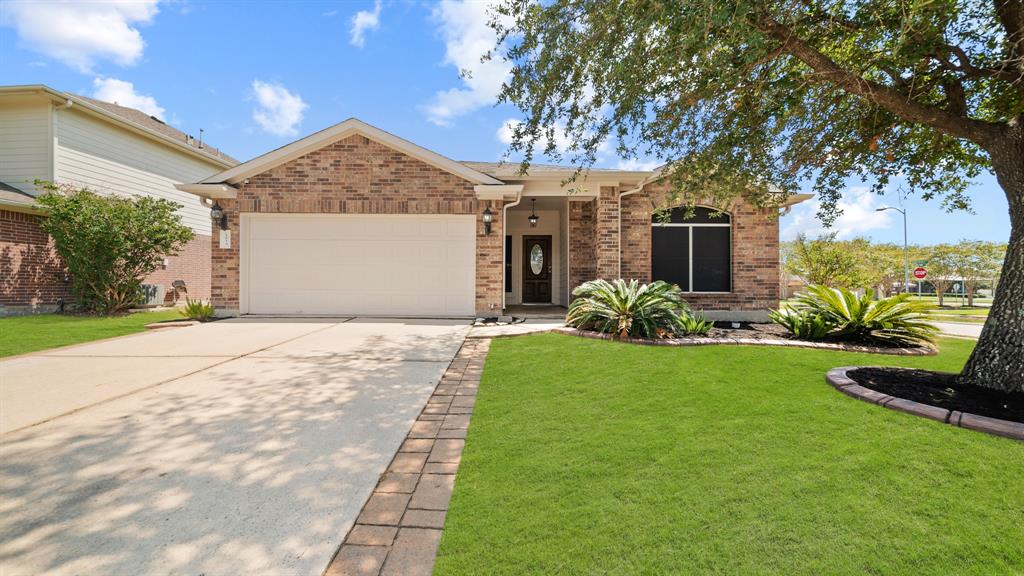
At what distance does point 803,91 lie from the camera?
4.80 meters

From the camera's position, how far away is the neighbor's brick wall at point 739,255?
30.2ft

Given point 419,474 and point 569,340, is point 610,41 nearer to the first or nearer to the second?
point 569,340

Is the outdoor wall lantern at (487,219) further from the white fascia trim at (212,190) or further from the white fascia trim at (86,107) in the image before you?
the white fascia trim at (86,107)

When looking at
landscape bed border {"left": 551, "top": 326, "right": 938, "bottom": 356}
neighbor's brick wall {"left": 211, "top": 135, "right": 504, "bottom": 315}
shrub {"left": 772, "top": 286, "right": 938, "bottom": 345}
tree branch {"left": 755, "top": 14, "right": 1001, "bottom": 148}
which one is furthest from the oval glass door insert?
tree branch {"left": 755, "top": 14, "right": 1001, "bottom": 148}

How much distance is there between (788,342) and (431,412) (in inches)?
194

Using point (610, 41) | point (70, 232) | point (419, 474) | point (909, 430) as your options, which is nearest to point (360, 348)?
point (419, 474)

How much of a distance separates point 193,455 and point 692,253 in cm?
929

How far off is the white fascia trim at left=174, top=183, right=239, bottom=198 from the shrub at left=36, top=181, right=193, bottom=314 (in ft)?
9.14

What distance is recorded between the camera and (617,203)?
9.14 m

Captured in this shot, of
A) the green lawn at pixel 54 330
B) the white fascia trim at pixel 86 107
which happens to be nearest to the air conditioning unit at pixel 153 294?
the green lawn at pixel 54 330

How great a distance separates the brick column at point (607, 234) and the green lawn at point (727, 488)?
5.59 m

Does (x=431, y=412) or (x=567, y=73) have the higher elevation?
(x=567, y=73)

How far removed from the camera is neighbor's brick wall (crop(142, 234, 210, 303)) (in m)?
Answer: 13.6

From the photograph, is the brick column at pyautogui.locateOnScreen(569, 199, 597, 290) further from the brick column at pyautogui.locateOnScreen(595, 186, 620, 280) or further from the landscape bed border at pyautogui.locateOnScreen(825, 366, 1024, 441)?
the landscape bed border at pyautogui.locateOnScreen(825, 366, 1024, 441)
